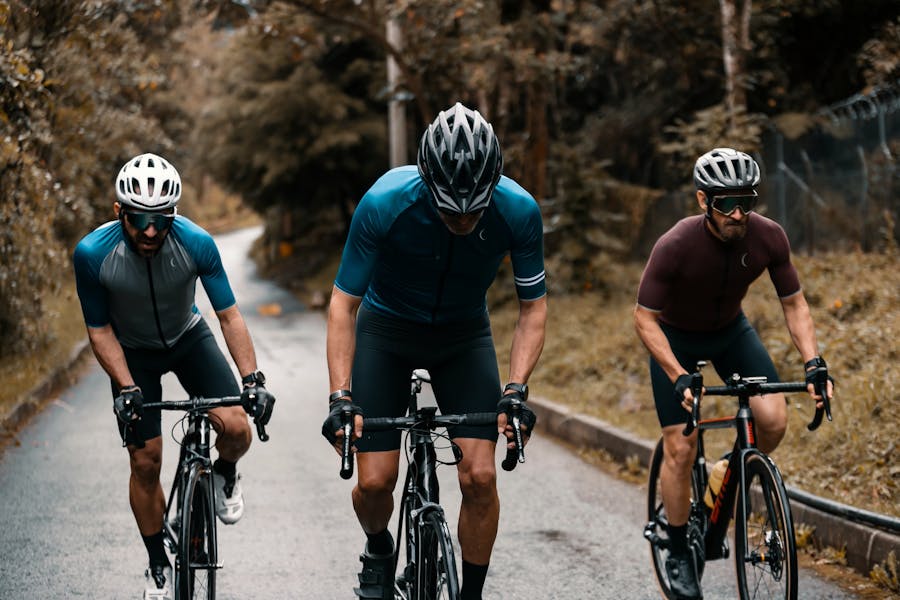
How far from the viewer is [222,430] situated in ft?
18.2

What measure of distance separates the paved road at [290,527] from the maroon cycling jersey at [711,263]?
66.0 inches

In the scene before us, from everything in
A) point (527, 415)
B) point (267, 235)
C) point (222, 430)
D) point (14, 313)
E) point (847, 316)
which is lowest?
point (267, 235)

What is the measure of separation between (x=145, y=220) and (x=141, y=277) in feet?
1.13

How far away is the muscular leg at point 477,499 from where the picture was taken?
4.30 meters

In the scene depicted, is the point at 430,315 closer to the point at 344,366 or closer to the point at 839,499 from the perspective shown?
the point at 344,366

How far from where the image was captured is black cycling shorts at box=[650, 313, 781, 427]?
535cm

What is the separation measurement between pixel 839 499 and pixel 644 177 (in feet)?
56.3

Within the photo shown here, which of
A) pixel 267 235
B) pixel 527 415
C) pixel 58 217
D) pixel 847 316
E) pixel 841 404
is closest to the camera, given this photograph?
pixel 527 415

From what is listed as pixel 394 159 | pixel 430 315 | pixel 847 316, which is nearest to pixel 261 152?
pixel 394 159

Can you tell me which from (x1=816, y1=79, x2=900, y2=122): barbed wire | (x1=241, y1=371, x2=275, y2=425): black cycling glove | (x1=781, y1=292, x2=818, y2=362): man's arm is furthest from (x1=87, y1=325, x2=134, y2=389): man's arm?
(x1=816, y1=79, x2=900, y2=122): barbed wire

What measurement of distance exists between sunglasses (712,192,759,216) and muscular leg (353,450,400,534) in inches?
73.5

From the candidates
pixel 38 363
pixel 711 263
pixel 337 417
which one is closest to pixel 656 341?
pixel 711 263

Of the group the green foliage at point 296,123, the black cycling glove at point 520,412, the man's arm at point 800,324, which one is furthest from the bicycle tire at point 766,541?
the green foliage at point 296,123

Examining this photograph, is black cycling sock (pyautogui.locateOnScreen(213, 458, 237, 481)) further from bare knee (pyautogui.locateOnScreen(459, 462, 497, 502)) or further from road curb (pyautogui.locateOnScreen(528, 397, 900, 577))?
road curb (pyautogui.locateOnScreen(528, 397, 900, 577))
